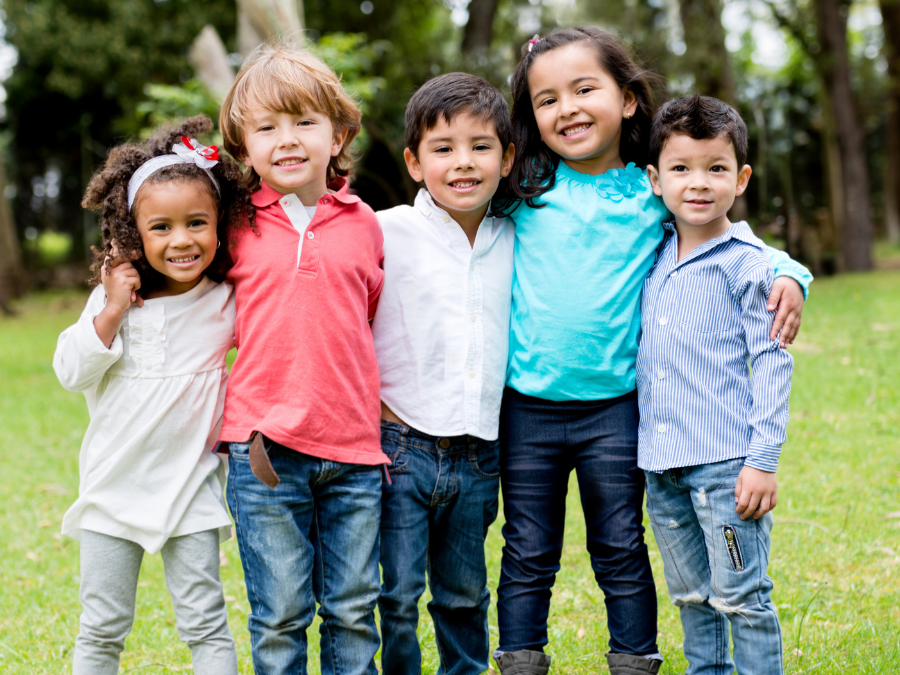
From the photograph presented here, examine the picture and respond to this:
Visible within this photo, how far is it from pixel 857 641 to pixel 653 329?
1.29 meters

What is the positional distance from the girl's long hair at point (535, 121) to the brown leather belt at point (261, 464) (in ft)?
2.97

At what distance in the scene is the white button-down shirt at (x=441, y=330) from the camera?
220 centimetres

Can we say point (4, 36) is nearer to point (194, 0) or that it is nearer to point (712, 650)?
point (194, 0)

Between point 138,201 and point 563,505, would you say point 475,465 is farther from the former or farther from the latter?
point 138,201

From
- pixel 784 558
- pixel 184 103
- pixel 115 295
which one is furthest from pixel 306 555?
pixel 184 103

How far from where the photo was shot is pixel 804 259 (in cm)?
1184

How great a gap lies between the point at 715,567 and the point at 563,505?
1.46 ft

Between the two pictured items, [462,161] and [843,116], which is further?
[843,116]

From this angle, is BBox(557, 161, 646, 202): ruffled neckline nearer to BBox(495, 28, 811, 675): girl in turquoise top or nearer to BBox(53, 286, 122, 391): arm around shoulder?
BBox(495, 28, 811, 675): girl in turquoise top

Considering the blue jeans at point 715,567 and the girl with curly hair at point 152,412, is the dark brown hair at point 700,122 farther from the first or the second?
the girl with curly hair at point 152,412

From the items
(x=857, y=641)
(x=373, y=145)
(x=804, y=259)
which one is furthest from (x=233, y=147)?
(x=804, y=259)

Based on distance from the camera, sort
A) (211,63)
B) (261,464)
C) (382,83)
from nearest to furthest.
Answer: (261,464)
(211,63)
(382,83)

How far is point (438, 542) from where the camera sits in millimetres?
2314

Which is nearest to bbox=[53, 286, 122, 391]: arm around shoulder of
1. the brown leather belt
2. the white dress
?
the white dress
